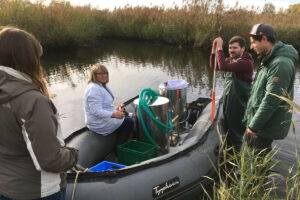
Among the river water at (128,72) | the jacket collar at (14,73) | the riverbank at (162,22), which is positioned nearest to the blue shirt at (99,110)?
the jacket collar at (14,73)

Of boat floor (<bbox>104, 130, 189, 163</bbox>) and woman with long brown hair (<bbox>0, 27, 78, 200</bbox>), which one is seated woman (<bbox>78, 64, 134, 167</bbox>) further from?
woman with long brown hair (<bbox>0, 27, 78, 200</bbox>)

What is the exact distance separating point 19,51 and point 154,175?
1787 millimetres

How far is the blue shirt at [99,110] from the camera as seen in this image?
324 centimetres

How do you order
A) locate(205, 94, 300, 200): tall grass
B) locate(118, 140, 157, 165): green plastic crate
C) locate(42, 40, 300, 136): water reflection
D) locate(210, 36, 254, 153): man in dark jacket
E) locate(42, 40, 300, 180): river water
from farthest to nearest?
locate(42, 40, 300, 136): water reflection
locate(42, 40, 300, 180): river water
locate(210, 36, 254, 153): man in dark jacket
locate(118, 140, 157, 165): green plastic crate
locate(205, 94, 300, 200): tall grass

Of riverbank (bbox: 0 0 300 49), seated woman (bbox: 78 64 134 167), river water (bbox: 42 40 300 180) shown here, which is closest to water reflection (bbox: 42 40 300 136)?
river water (bbox: 42 40 300 180)

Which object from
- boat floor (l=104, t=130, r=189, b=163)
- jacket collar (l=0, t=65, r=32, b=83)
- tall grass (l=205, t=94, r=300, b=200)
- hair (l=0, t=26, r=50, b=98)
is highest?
hair (l=0, t=26, r=50, b=98)

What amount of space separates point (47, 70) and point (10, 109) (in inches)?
372

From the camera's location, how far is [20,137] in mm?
1389

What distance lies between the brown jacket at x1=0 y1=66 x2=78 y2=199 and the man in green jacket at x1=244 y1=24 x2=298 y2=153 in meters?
1.90

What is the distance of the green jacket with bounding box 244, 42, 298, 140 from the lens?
94.3 inches

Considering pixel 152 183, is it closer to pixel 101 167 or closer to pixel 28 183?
pixel 101 167

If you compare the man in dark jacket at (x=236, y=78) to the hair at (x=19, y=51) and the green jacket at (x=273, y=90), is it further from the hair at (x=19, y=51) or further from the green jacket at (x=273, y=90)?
the hair at (x=19, y=51)

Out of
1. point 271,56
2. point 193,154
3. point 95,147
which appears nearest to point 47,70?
point 95,147

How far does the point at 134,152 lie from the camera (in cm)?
315
